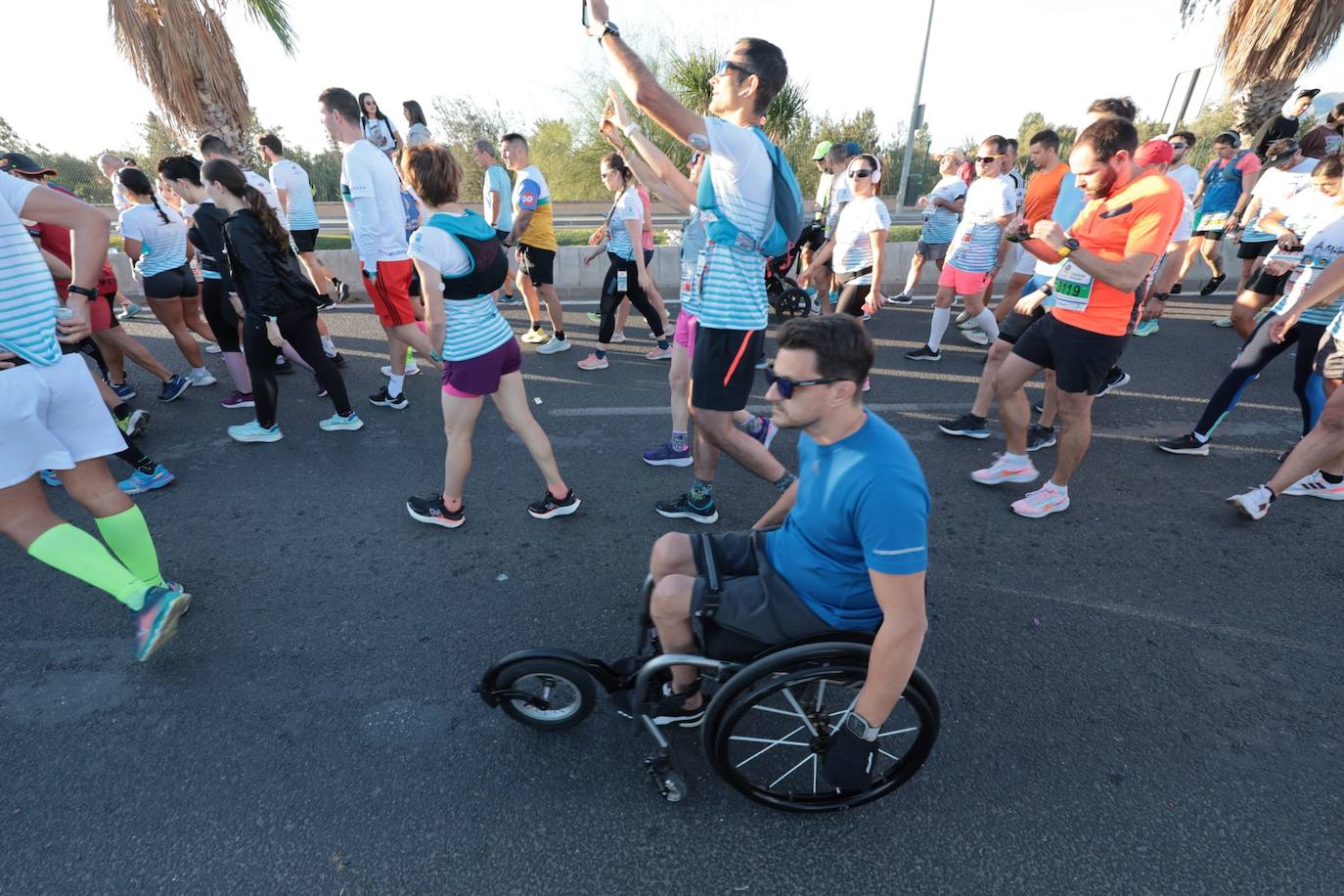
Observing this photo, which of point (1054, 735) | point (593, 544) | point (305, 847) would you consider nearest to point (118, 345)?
point (593, 544)

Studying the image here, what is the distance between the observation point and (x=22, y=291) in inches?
85.0

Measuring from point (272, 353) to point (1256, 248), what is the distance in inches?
374

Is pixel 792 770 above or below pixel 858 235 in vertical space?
below

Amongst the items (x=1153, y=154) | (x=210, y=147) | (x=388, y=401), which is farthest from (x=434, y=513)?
(x=210, y=147)

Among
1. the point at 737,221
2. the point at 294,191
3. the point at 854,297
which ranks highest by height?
the point at 737,221

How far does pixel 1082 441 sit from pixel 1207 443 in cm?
170

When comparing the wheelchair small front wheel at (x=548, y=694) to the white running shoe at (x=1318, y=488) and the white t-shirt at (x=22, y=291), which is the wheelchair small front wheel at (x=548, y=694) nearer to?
the white t-shirt at (x=22, y=291)

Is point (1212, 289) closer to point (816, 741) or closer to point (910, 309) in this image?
point (910, 309)

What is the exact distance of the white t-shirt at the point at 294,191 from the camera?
704cm

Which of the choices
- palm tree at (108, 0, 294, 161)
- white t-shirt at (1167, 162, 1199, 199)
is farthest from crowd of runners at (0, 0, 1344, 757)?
palm tree at (108, 0, 294, 161)

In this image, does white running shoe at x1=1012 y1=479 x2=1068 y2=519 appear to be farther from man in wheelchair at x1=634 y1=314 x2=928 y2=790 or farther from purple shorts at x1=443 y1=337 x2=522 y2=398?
purple shorts at x1=443 y1=337 x2=522 y2=398

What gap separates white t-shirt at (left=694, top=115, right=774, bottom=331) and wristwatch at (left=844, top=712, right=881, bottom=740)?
72.6 inches

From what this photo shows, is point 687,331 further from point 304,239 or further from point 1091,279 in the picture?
point 304,239

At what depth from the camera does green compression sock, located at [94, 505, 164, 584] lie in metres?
2.51
